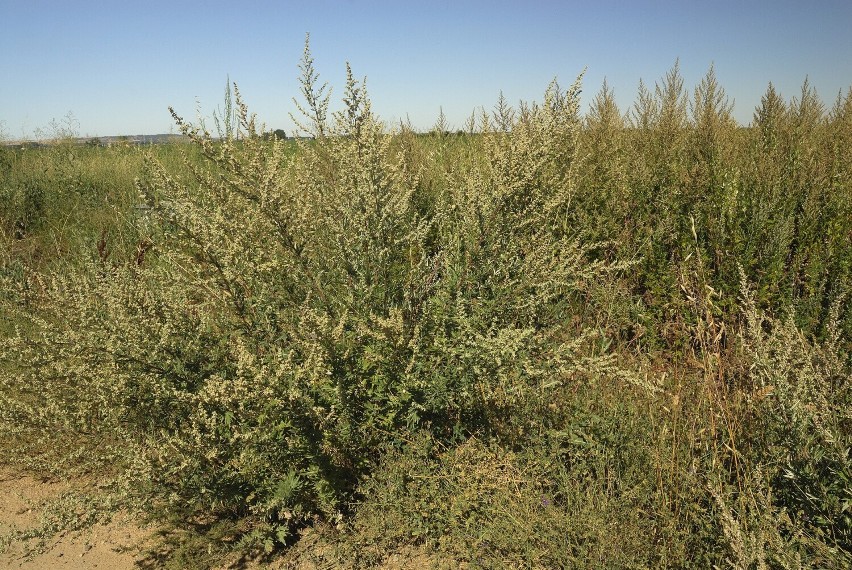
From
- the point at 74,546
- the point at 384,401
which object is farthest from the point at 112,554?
the point at 384,401

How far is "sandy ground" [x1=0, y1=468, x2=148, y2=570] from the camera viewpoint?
3.00 meters

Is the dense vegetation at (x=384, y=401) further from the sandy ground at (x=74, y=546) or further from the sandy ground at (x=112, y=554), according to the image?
the sandy ground at (x=74, y=546)

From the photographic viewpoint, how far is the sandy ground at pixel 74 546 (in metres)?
3.00

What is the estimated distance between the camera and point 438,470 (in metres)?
3.15

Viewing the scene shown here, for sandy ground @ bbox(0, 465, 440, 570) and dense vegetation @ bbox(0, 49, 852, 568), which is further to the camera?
sandy ground @ bbox(0, 465, 440, 570)

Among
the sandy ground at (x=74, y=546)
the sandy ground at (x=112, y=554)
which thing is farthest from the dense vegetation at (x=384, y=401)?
the sandy ground at (x=74, y=546)

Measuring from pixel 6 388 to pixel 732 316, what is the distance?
5.30 m

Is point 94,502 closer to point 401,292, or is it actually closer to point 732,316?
point 401,292

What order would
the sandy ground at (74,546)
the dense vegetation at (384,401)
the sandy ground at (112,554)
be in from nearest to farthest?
the dense vegetation at (384,401) < the sandy ground at (112,554) < the sandy ground at (74,546)

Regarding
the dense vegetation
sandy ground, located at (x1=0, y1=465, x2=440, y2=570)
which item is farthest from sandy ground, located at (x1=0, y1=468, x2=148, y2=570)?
the dense vegetation

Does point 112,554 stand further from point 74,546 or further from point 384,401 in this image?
point 384,401

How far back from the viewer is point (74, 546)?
123 inches

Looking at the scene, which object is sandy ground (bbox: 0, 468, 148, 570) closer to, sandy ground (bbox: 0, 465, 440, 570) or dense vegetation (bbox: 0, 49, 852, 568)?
sandy ground (bbox: 0, 465, 440, 570)

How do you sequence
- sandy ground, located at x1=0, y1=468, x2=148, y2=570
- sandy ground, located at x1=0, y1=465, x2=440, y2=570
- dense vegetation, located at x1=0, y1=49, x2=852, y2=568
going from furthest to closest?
sandy ground, located at x1=0, y1=468, x2=148, y2=570 → sandy ground, located at x1=0, y1=465, x2=440, y2=570 → dense vegetation, located at x1=0, y1=49, x2=852, y2=568
